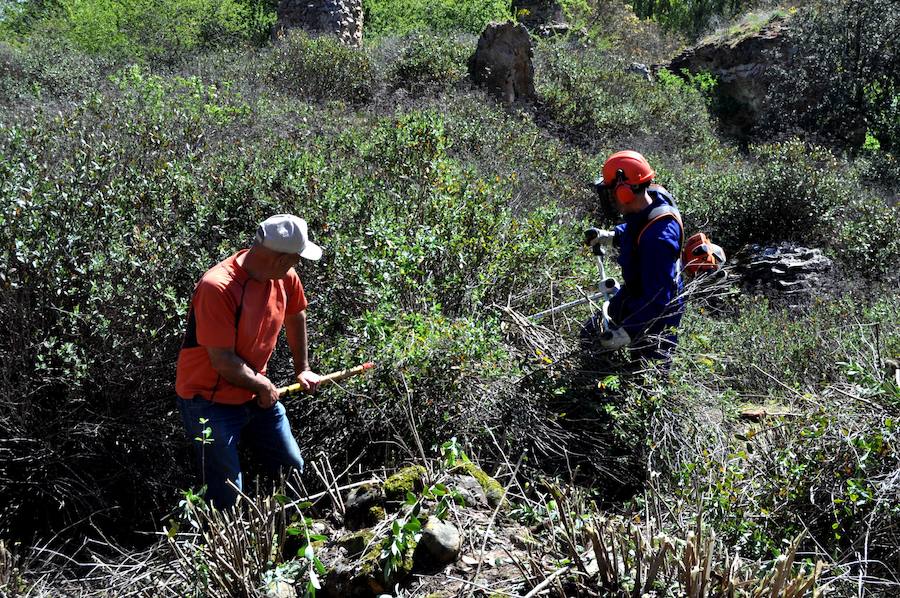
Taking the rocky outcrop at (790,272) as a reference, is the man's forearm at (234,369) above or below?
above

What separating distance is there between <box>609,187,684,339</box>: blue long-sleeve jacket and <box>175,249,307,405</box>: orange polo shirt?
1.94 m

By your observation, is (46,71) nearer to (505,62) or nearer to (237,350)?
(505,62)

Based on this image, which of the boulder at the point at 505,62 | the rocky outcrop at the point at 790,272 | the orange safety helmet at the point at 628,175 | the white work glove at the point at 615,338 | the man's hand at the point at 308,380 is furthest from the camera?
the boulder at the point at 505,62

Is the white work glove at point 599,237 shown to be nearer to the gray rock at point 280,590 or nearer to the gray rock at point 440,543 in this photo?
the gray rock at point 440,543

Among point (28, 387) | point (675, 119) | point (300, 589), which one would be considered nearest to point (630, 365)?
point (300, 589)

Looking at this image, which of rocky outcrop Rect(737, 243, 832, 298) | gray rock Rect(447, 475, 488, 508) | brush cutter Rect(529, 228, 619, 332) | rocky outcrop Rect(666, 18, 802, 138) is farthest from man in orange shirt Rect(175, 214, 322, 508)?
rocky outcrop Rect(666, 18, 802, 138)

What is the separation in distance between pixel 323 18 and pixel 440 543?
1477cm

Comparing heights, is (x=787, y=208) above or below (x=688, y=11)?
below

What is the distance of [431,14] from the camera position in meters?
19.2

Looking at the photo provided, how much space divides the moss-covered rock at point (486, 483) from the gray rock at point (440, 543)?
501 millimetres

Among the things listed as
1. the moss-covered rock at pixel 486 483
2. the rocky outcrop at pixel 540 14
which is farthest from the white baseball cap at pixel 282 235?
the rocky outcrop at pixel 540 14

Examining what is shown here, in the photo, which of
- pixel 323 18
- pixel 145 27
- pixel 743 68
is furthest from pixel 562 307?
pixel 743 68

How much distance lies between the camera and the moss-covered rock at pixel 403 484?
3.24m

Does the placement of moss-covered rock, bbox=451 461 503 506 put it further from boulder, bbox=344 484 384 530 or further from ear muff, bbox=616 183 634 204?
ear muff, bbox=616 183 634 204
